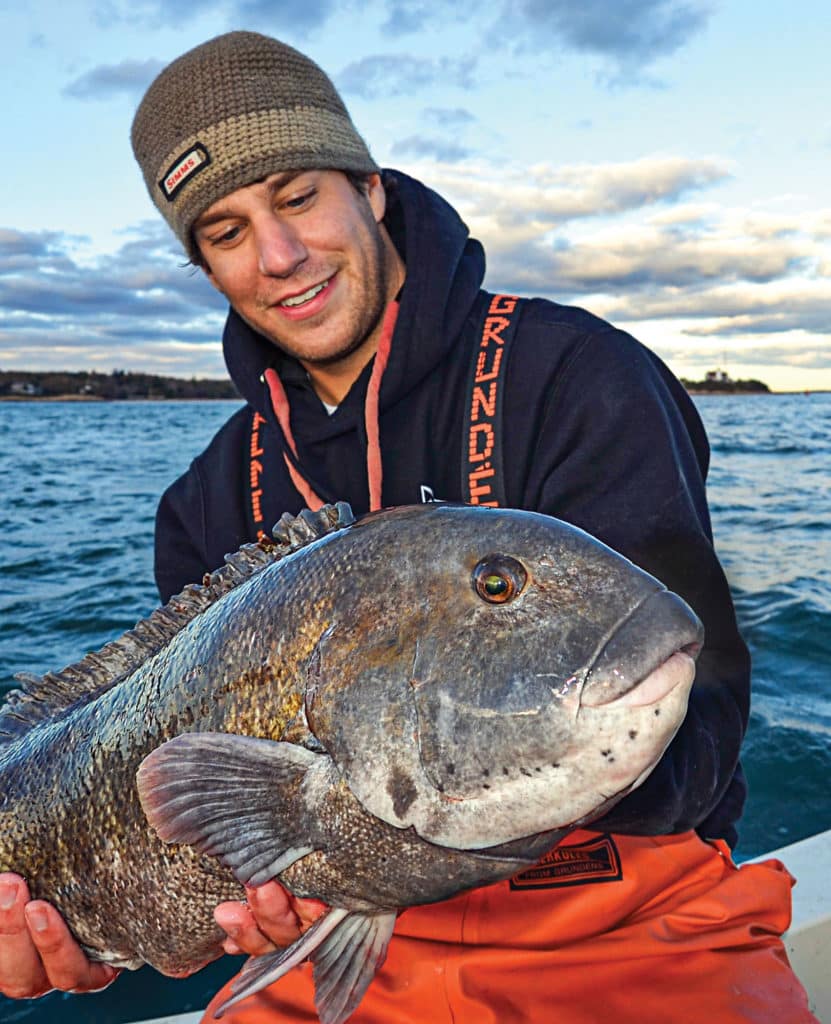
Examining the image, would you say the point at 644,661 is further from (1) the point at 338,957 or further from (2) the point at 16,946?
(2) the point at 16,946

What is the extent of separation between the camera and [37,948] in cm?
267

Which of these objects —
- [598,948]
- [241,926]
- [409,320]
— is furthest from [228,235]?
[598,948]

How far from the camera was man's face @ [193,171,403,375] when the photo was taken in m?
3.66

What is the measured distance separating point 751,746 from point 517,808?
5.31 meters

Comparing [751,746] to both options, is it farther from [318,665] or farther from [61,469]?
[61,469]

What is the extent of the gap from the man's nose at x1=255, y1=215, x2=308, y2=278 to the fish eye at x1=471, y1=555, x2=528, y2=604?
2.09 m

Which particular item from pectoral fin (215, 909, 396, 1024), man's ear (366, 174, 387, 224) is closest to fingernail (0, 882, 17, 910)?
pectoral fin (215, 909, 396, 1024)

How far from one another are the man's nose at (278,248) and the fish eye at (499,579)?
209 cm

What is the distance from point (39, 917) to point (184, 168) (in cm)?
284

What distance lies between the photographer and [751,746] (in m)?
6.48

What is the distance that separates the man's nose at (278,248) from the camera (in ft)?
11.8

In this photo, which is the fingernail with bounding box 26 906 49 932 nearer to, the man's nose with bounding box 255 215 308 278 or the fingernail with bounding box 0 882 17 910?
the fingernail with bounding box 0 882 17 910

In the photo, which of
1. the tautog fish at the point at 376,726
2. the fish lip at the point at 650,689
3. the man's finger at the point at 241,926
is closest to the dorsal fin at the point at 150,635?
the tautog fish at the point at 376,726

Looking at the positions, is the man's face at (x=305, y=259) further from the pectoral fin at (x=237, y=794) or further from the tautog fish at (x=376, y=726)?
the pectoral fin at (x=237, y=794)
